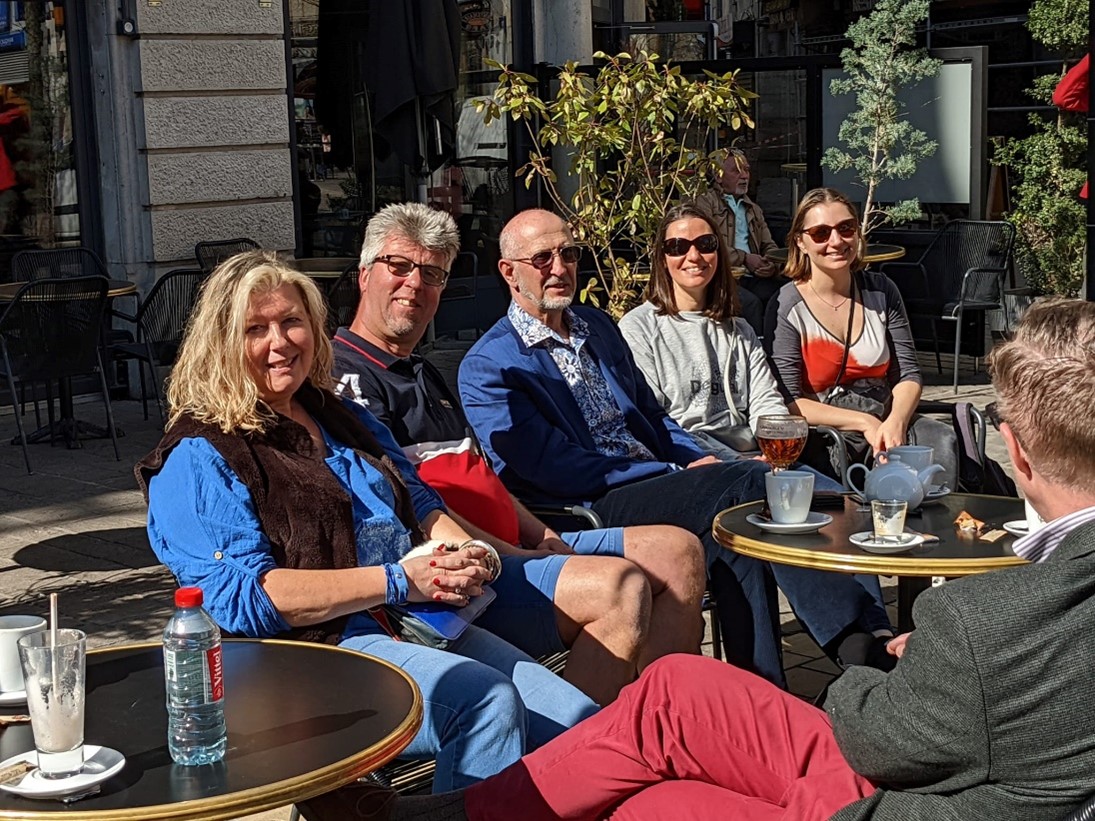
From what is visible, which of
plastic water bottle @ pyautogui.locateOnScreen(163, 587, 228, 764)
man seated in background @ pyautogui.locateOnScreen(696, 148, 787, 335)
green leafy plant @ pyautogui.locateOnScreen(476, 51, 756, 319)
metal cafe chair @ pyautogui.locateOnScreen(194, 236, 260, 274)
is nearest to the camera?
Answer: plastic water bottle @ pyautogui.locateOnScreen(163, 587, 228, 764)

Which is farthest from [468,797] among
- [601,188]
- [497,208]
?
[497,208]

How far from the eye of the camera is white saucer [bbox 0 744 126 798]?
82.0 inches

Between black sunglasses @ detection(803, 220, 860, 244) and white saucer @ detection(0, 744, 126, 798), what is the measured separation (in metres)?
3.50

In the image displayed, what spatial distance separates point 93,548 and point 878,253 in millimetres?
5682

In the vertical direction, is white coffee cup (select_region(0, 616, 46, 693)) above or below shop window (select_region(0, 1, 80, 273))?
below

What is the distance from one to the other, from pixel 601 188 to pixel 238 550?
4810 millimetres

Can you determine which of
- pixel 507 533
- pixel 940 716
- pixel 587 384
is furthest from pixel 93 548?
pixel 940 716

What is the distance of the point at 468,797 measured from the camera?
8.48ft

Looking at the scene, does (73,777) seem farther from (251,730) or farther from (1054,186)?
(1054,186)

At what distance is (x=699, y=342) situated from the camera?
490cm

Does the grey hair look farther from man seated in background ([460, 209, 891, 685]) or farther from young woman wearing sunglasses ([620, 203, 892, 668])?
young woman wearing sunglasses ([620, 203, 892, 668])

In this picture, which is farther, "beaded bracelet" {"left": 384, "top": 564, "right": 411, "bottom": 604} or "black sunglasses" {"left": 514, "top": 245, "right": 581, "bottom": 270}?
"black sunglasses" {"left": 514, "top": 245, "right": 581, "bottom": 270}

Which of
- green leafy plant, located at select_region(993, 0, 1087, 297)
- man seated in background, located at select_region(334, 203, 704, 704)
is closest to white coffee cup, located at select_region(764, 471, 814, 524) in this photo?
man seated in background, located at select_region(334, 203, 704, 704)

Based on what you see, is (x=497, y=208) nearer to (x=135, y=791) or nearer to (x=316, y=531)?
(x=316, y=531)
